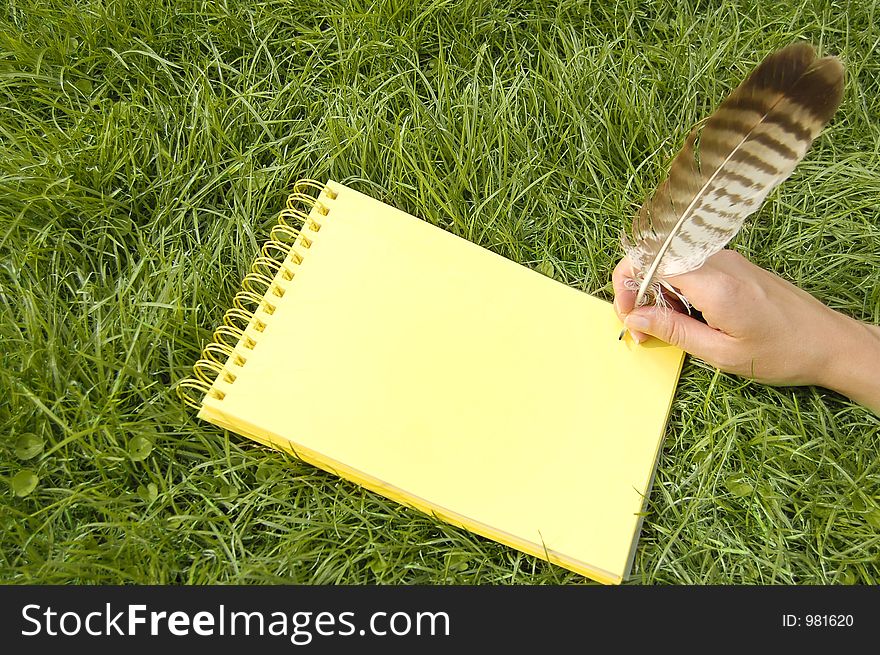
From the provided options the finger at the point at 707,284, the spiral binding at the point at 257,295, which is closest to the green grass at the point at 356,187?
the spiral binding at the point at 257,295

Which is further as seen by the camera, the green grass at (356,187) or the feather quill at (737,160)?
the green grass at (356,187)

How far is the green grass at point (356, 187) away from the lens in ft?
5.77

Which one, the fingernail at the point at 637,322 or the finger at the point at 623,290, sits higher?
the finger at the point at 623,290

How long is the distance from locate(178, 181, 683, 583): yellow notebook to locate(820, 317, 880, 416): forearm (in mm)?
358

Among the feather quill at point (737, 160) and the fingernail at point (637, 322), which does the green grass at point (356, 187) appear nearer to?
the fingernail at point (637, 322)

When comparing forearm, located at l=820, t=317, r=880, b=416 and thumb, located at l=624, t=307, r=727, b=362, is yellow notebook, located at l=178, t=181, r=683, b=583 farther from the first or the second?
forearm, located at l=820, t=317, r=880, b=416

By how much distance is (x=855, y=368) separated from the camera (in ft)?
6.02

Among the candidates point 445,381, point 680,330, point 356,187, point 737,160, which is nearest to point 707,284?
point 680,330

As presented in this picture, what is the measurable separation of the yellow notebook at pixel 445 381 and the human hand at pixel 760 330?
110mm

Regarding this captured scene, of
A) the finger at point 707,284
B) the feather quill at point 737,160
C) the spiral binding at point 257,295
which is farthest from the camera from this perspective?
the spiral binding at point 257,295

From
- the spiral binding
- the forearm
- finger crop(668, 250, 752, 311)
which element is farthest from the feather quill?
the spiral binding

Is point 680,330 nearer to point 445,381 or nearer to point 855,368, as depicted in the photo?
point 855,368

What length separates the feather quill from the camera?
1.45 meters

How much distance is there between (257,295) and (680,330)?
991 millimetres
